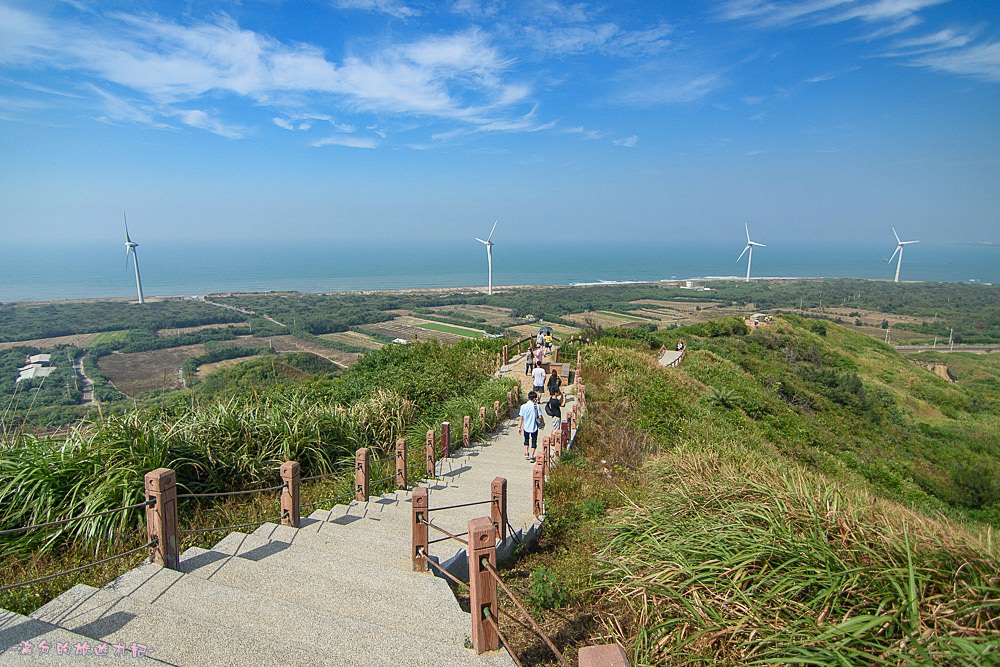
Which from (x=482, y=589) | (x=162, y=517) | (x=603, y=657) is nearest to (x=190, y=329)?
(x=162, y=517)

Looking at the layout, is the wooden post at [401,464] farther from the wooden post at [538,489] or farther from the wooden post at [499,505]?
the wooden post at [499,505]

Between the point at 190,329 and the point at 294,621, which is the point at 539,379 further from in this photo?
the point at 190,329

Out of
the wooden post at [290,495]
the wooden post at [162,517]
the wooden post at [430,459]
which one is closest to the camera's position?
the wooden post at [162,517]

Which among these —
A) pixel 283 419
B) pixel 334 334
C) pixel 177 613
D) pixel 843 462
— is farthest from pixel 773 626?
pixel 334 334

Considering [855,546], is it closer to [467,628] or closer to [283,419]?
[467,628]

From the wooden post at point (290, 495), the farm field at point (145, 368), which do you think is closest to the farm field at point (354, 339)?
the farm field at point (145, 368)

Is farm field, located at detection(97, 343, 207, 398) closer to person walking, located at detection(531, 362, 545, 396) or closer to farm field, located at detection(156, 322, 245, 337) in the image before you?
farm field, located at detection(156, 322, 245, 337)

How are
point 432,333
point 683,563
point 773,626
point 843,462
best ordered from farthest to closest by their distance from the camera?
1. point 432,333
2. point 843,462
3. point 683,563
4. point 773,626
